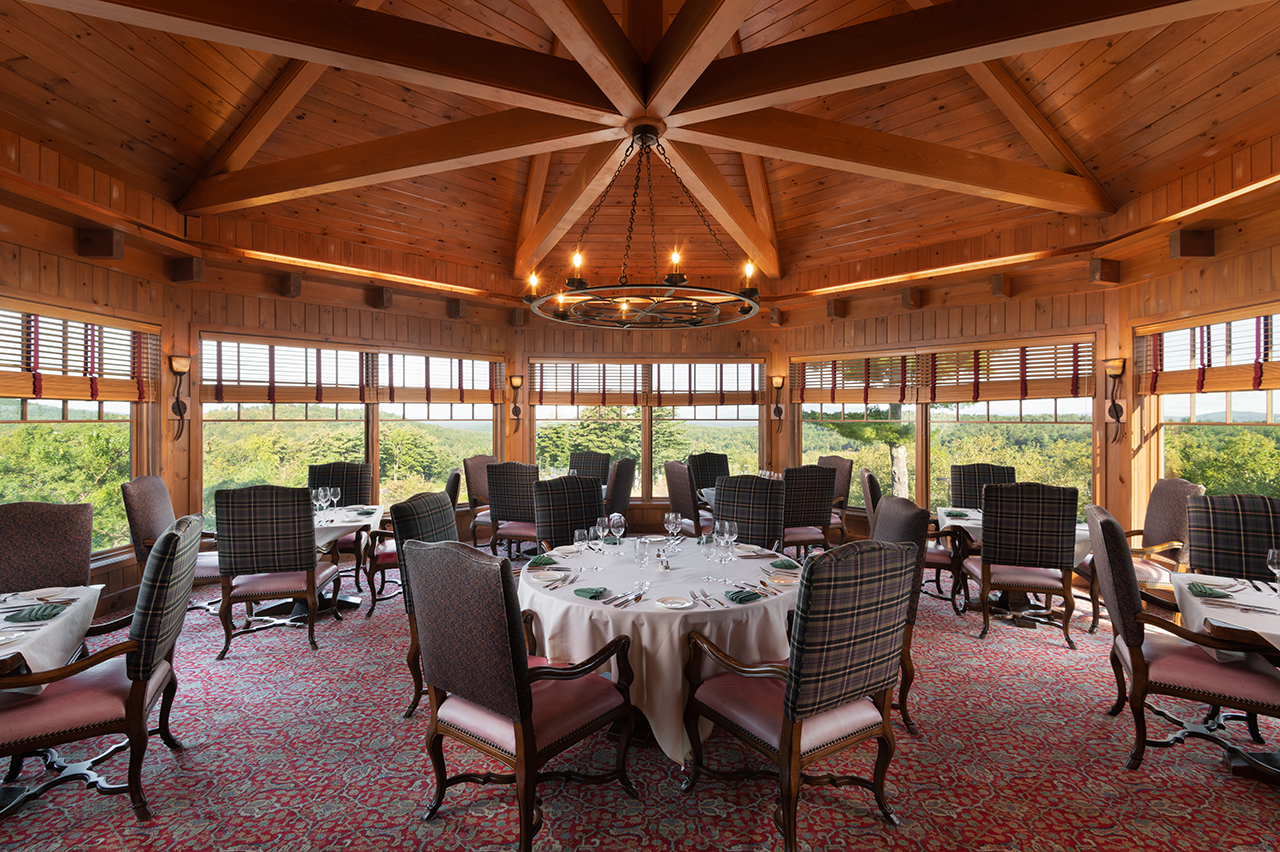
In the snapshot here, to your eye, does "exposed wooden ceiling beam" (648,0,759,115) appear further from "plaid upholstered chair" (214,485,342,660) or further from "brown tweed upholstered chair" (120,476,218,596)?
"brown tweed upholstered chair" (120,476,218,596)

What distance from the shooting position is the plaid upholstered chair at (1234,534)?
3.51 meters

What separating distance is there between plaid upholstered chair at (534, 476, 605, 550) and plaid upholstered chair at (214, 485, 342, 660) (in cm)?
160

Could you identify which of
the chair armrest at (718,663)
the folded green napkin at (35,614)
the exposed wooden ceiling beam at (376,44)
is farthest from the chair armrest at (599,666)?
the exposed wooden ceiling beam at (376,44)

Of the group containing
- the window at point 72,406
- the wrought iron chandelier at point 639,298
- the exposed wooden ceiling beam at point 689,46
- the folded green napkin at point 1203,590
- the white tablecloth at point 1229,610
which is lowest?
the white tablecloth at point 1229,610

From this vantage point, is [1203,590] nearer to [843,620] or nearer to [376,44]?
[843,620]

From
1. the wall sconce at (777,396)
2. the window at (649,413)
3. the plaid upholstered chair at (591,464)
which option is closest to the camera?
the plaid upholstered chair at (591,464)

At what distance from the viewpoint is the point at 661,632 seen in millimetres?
2609

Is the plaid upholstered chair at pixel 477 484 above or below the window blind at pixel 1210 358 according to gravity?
below

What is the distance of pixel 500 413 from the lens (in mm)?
7852

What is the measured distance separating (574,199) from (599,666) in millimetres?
3592

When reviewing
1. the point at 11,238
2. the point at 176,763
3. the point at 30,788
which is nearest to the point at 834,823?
the point at 176,763

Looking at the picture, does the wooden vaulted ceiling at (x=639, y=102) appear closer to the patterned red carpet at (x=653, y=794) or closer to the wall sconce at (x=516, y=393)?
the wall sconce at (x=516, y=393)

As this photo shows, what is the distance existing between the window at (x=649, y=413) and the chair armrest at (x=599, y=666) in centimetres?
561

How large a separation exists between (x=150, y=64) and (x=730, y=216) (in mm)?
4174
